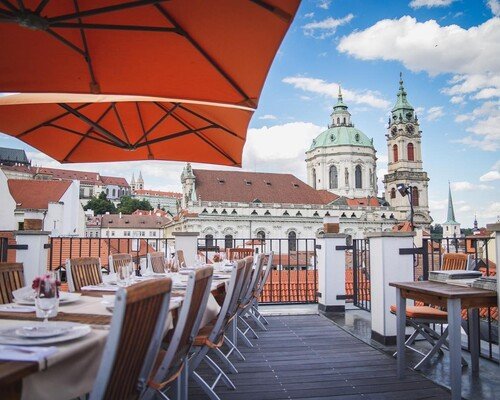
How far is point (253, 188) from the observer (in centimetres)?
Result: 6394

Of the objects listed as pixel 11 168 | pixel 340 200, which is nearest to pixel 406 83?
pixel 340 200

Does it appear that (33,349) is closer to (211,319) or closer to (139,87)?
(211,319)

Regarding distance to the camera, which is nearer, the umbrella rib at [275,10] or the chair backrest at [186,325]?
the chair backrest at [186,325]

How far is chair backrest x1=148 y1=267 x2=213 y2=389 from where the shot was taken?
83.5 inches

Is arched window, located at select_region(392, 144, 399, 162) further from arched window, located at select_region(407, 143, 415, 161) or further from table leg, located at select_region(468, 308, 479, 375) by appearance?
table leg, located at select_region(468, 308, 479, 375)

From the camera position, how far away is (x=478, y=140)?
30141 mm

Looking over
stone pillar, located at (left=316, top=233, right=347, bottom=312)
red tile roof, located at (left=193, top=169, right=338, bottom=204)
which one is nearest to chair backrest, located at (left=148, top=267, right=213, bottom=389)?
stone pillar, located at (left=316, top=233, right=347, bottom=312)

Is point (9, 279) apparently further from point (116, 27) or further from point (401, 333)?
point (401, 333)

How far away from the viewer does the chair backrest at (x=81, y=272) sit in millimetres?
3723

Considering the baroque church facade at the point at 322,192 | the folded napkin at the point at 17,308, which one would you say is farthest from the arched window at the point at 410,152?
the folded napkin at the point at 17,308

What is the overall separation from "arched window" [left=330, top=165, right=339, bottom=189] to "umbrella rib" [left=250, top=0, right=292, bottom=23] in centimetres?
7506

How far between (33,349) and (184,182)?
61.6 metres

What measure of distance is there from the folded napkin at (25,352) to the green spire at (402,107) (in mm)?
79805

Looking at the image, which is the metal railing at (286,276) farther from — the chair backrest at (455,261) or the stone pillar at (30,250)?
the chair backrest at (455,261)
